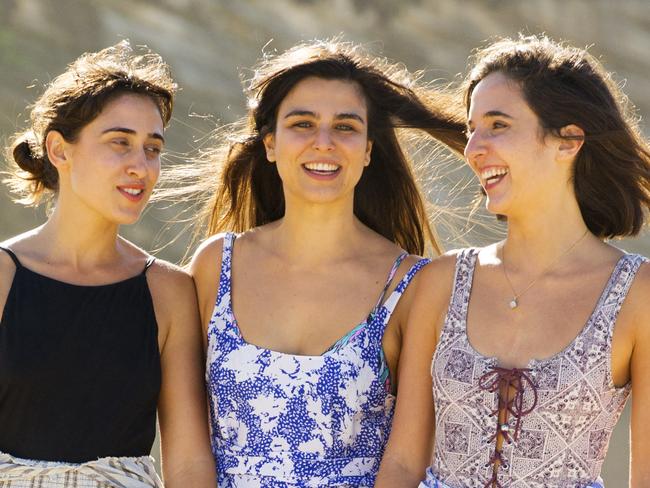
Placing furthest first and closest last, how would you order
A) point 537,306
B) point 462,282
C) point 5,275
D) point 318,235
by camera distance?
1. point 318,235
2. point 5,275
3. point 462,282
4. point 537,306

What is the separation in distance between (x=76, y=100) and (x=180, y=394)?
750 millimetres

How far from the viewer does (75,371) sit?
3.15 metres

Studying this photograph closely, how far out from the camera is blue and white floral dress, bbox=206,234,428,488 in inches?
127

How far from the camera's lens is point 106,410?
3172mm

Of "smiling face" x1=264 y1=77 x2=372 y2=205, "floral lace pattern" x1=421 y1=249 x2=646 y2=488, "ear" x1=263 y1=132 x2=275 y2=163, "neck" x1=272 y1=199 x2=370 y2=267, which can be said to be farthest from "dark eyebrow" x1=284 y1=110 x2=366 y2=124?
"floral lace pattern" x1=421 y1=249 x2=646 y2=488

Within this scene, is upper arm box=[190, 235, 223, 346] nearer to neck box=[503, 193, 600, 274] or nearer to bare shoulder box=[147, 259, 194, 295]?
bare shoulder box=[147, 259, 194, 295]

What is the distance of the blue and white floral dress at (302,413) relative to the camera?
3227 mm

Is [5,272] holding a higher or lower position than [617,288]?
higher

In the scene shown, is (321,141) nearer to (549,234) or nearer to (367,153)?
(367,153)

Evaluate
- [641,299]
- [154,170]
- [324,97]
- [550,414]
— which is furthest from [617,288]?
[154,170]

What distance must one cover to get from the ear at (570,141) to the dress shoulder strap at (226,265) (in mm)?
905

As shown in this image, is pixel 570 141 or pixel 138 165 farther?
pixel 138 165

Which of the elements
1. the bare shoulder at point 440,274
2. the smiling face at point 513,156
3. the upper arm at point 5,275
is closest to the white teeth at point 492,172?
the smiling face at point 513,156

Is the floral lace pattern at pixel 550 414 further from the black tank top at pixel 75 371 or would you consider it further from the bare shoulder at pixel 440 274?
the black tank top at pixel 75 371
